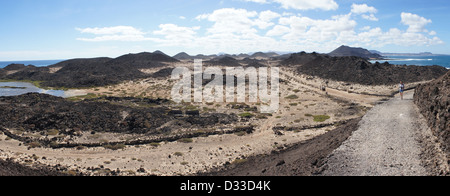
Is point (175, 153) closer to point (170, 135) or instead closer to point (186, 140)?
point (186, 140)

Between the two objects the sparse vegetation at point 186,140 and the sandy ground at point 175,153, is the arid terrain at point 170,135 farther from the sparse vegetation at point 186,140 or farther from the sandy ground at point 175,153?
the sparse vegetation at point 186,140

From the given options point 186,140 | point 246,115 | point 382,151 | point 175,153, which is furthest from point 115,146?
point 382,151

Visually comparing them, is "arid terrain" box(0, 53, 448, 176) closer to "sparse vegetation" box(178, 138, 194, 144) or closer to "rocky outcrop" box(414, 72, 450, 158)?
"sparse vegetation" box(178, 138, 194, 144)

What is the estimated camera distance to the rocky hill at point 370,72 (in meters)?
63.7

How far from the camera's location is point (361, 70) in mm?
72125

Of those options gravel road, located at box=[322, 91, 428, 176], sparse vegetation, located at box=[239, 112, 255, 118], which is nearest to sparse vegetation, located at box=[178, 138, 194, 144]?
sparse vegetation, located at box=[239, 112, 255, 118]

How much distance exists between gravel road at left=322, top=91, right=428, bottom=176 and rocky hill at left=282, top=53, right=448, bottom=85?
5173cm

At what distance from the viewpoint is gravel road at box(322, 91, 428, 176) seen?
11711mm

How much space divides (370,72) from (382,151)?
213ft

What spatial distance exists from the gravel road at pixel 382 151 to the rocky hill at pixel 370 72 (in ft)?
170

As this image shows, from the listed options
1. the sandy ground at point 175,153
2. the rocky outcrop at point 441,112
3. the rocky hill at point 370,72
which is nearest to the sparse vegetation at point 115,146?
the sandy ground at point 175,153
